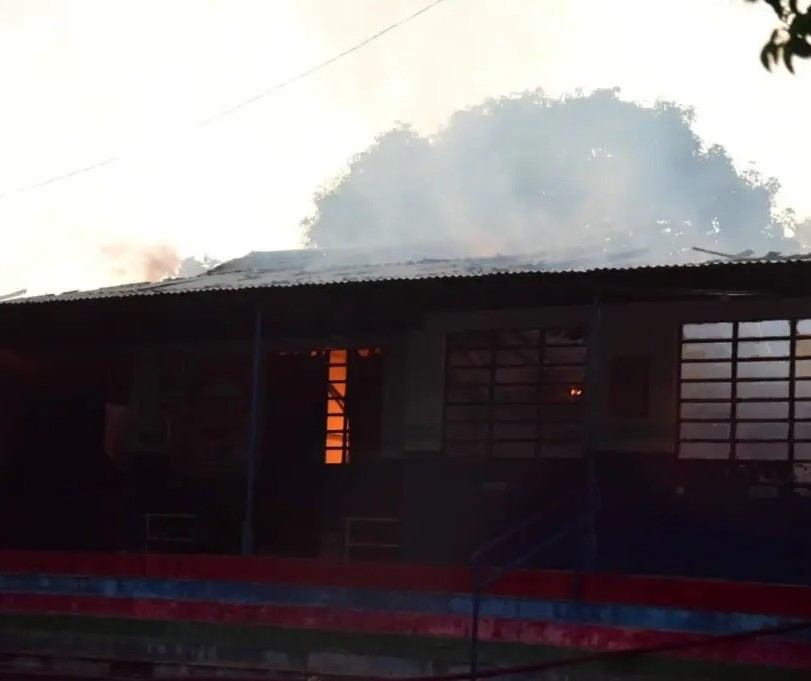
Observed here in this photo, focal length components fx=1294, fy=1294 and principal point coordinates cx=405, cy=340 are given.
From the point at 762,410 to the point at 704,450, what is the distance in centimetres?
400

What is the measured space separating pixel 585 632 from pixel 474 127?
50448 millimetres

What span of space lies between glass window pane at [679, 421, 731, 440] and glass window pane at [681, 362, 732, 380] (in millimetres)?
632

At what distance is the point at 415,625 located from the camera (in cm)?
1343

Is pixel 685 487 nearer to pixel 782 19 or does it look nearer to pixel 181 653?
pixel 181 653

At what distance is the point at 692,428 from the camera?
15.7 meters

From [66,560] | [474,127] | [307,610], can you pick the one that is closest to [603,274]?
[307,610]

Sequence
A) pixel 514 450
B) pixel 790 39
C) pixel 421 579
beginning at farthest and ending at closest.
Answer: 1. pixel 514 450
2. pixel 421 579
3. pixel 790 39

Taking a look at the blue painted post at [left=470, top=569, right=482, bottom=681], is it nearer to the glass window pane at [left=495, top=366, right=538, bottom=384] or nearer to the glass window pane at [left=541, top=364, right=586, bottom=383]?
the glass window pane at [left=541, top=364, right=586, bottom=383]

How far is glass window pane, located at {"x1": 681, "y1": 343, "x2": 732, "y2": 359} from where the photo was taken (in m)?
16.2

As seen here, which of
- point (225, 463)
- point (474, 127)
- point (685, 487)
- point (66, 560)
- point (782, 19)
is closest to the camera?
point (782, 19)

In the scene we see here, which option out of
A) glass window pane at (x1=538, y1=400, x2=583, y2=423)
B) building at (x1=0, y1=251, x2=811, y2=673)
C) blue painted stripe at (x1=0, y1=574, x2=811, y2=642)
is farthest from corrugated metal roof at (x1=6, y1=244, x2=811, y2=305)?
blue painted stripe at (x1=0, y1=574, x2=811, y2=642)

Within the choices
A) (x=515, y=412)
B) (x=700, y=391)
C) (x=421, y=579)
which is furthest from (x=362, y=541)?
(x=700, y=391)

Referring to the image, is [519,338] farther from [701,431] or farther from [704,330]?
[701,431]

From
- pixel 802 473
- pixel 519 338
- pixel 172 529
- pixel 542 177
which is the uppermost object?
pixel 542 177
